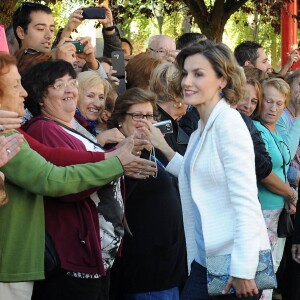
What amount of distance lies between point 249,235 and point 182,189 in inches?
22.4

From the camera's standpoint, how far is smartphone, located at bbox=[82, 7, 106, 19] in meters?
7.21

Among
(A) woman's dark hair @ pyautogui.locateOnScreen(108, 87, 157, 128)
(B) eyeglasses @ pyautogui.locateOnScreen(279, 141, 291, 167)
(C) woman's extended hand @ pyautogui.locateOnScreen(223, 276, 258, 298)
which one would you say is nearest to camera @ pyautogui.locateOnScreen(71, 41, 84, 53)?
(A) woman's dark hair @ pyautogui.locateOnScreen(108, 87, 157, 128)

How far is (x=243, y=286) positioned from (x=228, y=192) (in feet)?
1.53

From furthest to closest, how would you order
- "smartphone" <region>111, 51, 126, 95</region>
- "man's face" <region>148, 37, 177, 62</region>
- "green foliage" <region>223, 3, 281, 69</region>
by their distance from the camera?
"green foliage" <region>223, 3, 281, 69</region>
"man's face" <region>148, 37, 177, 62</region>
"smartphone" <region>111, 51, 126, 95</region>

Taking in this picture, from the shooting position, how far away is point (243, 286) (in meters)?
4.01

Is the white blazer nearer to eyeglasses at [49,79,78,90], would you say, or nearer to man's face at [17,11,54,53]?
eyeglasses at [49,79,78,90]

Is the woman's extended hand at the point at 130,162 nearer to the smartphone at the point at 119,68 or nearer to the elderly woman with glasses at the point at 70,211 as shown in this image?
the elderly woman with glasses at the point at 70,211

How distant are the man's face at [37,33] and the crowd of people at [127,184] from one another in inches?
19.3

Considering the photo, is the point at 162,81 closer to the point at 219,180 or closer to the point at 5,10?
the point at 219,180

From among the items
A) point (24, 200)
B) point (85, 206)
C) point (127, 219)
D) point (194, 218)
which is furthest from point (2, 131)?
point (127, 219)

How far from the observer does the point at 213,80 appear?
4.49 meters

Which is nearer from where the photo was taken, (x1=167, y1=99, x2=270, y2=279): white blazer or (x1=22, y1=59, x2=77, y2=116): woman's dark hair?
(x1=167, y1=99, x2=270, y2=279): white blazer

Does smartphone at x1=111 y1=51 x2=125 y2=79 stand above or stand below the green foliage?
above

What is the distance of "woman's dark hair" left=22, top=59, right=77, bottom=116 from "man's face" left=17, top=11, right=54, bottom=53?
1.67 m
